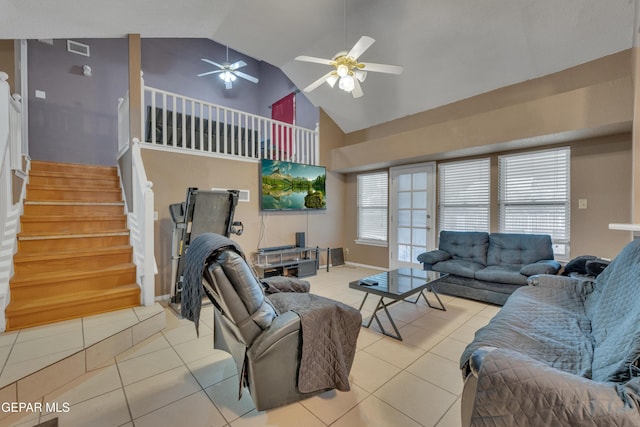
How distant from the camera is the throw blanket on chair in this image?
153cm

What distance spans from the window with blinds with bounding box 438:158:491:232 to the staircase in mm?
4771

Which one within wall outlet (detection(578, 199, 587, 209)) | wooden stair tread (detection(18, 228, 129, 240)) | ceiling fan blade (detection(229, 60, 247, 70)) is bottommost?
wooden stair tread (detection(18, 228, 129, 240))

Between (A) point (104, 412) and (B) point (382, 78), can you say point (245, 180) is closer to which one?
(B) point (382, 78)

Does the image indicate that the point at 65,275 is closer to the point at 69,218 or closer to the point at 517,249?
the point at 69,218

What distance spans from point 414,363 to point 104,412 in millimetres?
2185

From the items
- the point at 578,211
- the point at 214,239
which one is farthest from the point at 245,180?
the point at 578,211

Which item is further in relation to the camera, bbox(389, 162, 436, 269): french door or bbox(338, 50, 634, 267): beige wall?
bbox(389, 162, 436, 269): french door

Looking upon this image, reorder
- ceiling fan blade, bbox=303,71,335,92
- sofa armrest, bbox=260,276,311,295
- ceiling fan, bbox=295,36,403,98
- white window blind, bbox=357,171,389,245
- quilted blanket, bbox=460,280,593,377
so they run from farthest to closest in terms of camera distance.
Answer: white window blind, bbox=357,171,389,245 < ceiling fan blade, bbox=303,71,335,92 < ceiling fan, bbox=295,36,403,98 < sofa armrest, bbox=260,276,311,295 < quilted blanket, bbox=460,280,593,377

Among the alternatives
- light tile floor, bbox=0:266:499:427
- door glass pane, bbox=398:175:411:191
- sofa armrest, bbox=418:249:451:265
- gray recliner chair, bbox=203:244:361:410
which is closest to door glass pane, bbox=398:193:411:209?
door glass pane, bbox=398:175:411:191

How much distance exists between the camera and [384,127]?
5.54m

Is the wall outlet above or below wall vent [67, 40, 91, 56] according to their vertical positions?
below

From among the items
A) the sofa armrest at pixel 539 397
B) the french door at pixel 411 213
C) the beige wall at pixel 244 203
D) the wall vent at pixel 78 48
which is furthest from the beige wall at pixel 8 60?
the french door at pixel 411 213

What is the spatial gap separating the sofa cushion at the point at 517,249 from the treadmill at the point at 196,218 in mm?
3732

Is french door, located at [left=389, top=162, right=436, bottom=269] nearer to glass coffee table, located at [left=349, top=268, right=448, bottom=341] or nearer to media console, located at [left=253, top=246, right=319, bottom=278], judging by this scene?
media console, located at [left=253, top=246, right=319, bottom=278]
